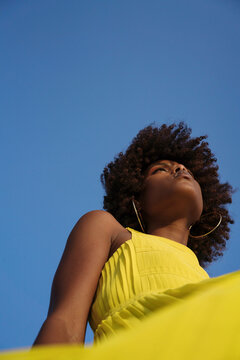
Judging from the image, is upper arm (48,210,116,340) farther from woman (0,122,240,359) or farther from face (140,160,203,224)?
face (140,160,203,224)

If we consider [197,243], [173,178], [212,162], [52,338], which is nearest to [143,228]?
[173,178]

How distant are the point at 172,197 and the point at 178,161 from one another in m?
0.60

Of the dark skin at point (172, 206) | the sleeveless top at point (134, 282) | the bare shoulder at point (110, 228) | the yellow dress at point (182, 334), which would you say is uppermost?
the dark skin at point (172, 206)

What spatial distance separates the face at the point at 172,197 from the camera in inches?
73.3

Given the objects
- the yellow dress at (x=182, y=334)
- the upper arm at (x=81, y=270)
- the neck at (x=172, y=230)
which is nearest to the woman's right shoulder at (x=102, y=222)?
the upper arm at (x=81, y=270)

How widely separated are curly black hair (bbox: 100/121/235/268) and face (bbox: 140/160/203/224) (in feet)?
0.43

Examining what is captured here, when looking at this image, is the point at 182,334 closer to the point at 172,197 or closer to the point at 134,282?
the point at 134,282

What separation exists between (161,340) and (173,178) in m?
1.47

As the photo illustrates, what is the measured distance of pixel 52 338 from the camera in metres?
1.01

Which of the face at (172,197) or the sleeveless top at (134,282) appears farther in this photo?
the face at (172,197)

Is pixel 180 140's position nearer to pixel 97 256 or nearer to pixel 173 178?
pixel 173 178

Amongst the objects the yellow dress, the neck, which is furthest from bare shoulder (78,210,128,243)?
the yellow dress

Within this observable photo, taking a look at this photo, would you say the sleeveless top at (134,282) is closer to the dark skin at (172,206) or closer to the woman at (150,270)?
the woman at (150,270)

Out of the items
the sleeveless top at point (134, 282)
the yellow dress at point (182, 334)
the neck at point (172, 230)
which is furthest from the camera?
the neck at point (172, 230)
